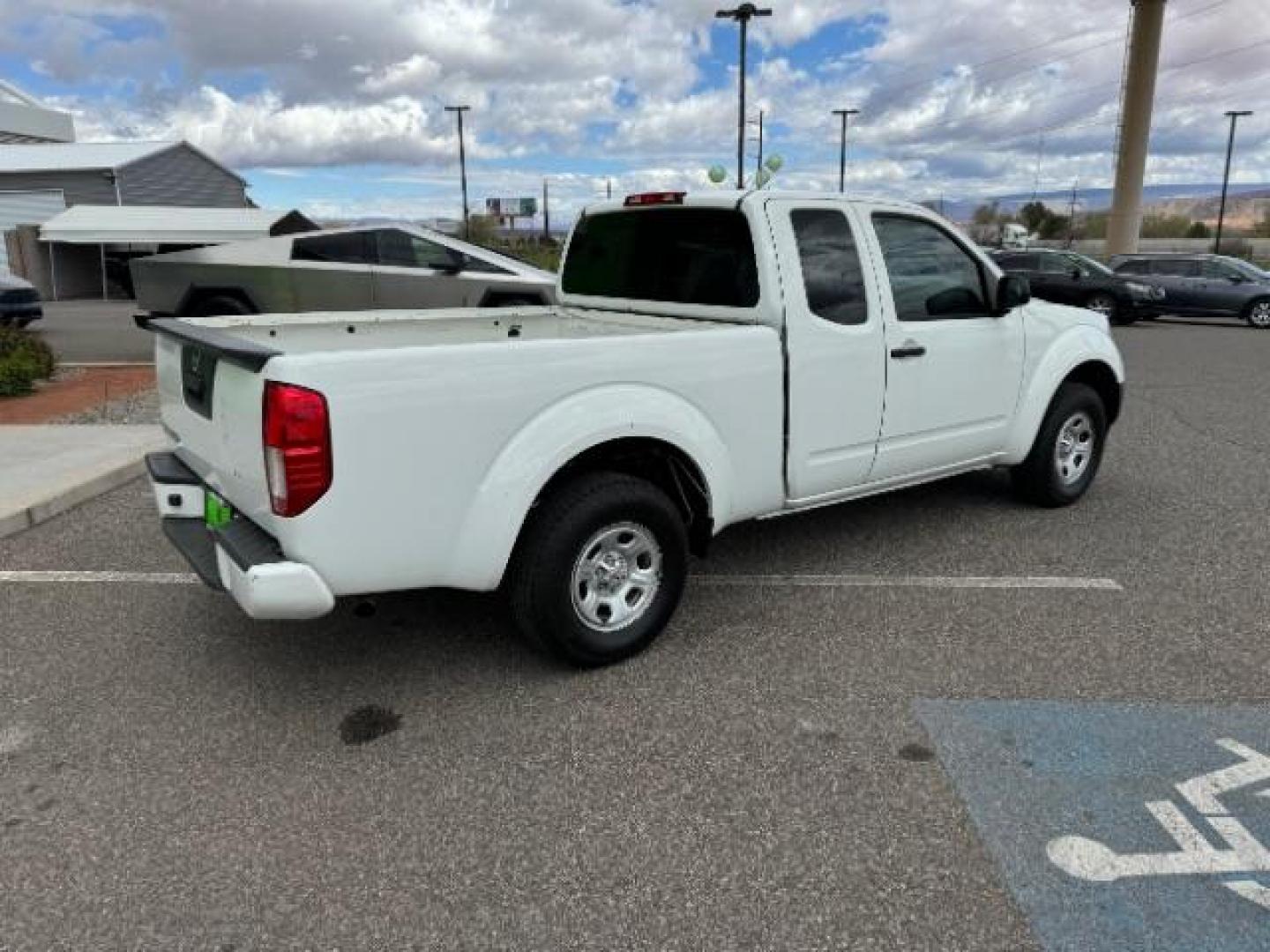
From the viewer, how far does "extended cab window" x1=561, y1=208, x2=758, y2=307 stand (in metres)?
4.24

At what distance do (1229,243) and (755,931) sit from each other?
73.6 metres

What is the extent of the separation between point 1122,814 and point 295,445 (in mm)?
2643

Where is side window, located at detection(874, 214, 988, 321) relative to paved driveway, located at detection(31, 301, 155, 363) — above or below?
above

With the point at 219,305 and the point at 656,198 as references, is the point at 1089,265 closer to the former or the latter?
the point at 219,305

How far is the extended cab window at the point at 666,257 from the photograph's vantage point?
424 cm

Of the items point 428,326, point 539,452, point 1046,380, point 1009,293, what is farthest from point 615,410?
point 1046,380

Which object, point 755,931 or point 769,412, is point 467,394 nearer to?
point 769,412

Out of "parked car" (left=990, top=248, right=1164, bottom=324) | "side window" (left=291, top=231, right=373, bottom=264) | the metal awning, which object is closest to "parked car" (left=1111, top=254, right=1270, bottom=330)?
"parked car" (left=990, top=248, right=1164, bottom=324)

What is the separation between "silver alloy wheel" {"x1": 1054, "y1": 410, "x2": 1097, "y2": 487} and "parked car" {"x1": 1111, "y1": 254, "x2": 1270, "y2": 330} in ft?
54.8

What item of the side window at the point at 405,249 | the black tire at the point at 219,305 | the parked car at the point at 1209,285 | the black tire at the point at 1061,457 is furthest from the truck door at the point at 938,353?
the parked car at the point at 1209,285

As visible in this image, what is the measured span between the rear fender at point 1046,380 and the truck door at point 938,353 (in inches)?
4.5

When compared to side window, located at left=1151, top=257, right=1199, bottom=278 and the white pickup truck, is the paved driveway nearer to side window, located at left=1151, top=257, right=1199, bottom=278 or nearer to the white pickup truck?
the white pickup truck

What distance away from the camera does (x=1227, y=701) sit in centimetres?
340

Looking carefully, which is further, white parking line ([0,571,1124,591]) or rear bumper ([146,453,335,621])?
white parking line ([0,571,1124,591])
